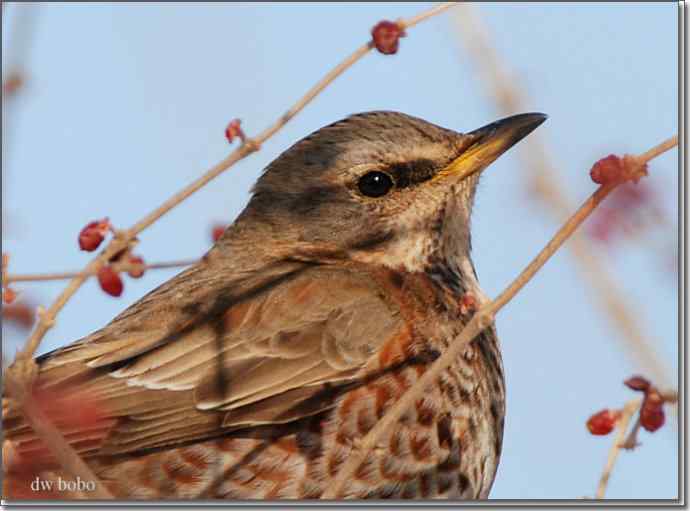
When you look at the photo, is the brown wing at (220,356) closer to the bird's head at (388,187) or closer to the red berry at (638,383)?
the bird's head at (388,187)

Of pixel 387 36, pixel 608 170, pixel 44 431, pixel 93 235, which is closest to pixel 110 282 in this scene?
pixel 93 235

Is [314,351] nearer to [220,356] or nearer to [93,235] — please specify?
[220,356]

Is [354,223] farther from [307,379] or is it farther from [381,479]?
[381,479]

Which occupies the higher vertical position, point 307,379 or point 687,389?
point 307,379

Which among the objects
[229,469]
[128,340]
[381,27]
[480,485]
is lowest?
[480,485]

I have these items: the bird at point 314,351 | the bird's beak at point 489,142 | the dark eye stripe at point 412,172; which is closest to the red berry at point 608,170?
the bird at point 314,351

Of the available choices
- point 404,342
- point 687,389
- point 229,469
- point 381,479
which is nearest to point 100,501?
point 229,469
